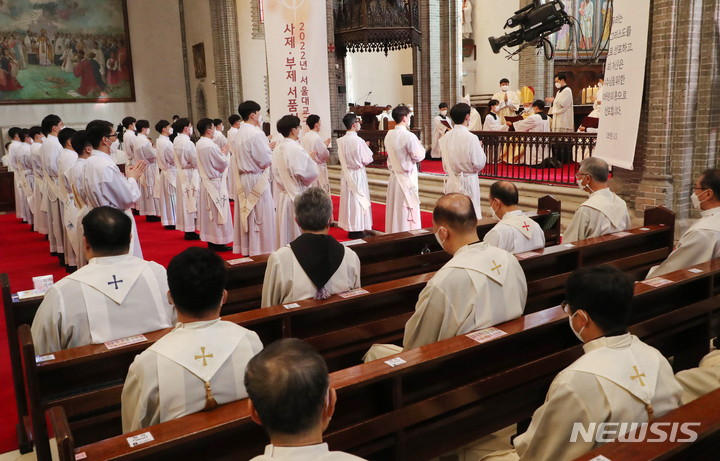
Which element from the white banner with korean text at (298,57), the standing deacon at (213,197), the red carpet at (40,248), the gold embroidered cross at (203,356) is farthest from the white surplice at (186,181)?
the gold embroidered cross at (203,356)

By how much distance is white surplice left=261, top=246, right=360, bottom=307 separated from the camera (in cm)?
332

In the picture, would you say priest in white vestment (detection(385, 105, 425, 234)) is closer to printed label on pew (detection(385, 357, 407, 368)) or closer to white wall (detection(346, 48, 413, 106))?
printed label on pew (detection(385, 357, 407, 368))

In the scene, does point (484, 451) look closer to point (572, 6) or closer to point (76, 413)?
point (76, 413)

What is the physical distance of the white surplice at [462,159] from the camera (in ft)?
23.2

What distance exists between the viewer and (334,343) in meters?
3.10

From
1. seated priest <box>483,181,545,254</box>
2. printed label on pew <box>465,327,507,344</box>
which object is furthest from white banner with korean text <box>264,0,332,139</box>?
printed label on pew <box>465,327,507,344</box>

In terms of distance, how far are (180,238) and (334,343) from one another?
6.84 meters

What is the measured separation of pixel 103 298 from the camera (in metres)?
2.80

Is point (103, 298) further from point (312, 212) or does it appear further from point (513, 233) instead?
point (513, 233)

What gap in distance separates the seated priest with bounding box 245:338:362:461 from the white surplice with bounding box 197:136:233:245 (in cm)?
706

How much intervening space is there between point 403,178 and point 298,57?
2069 mm

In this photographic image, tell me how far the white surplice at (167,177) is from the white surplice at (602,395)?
8935 millimetres

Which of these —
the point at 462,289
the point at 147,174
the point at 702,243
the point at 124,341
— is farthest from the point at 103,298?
the point at 147,174

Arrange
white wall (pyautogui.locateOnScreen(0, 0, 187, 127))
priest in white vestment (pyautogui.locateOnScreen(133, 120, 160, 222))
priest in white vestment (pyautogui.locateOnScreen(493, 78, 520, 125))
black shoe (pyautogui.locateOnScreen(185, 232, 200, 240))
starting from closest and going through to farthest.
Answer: black shoe (pyautogui.locateOnScreen(185, 232, 200, 240)) → priest in white vestment (pyautogui.locateOnScreen(133, 120, 160, 222)) → priest in white vestment (pyautogui.locateOnScreen(493, 78, 520, 125)) → white wall (pyautogui.locateOnScreen(0, 0, 187, 127))
